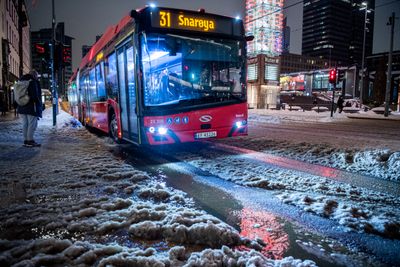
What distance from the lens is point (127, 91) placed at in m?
7.52

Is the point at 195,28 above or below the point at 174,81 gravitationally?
above

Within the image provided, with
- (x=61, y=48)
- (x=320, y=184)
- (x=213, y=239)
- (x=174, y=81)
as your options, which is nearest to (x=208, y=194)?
(x=213, y=239)

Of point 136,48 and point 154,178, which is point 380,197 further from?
point 136,48

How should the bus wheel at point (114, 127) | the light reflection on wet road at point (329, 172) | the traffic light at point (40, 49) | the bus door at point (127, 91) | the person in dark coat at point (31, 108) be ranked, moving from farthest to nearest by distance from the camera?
the traffic light at point (40, 49), the bus wheel at point (114, 127), the person in dark coat at point (31, 108), the bus door at point (127, 91), the light reflection on wet road at point (329, 172)

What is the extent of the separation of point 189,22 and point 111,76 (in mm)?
3116

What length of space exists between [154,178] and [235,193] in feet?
5.24

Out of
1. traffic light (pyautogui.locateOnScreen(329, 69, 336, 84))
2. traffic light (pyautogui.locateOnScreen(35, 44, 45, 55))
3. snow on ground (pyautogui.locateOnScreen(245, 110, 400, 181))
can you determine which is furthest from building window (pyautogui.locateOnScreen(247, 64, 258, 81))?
snow on ground (pyautogui.locateOnScreen(245, 110, 400, 181))

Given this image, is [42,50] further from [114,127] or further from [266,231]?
[266,231]

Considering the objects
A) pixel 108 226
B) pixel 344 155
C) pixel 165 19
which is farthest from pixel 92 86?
pixel 108 226

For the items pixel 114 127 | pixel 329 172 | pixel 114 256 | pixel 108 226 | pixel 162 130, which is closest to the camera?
pixel 114 256

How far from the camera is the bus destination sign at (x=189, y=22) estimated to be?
680 centimetres

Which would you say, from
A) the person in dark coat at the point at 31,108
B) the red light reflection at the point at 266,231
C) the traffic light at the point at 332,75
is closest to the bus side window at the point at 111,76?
the person in dark coat at the point at 31,108

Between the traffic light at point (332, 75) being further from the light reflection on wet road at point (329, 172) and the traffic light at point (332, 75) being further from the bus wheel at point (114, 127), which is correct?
the bus wheel at point (114, 127)

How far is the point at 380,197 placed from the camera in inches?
166
